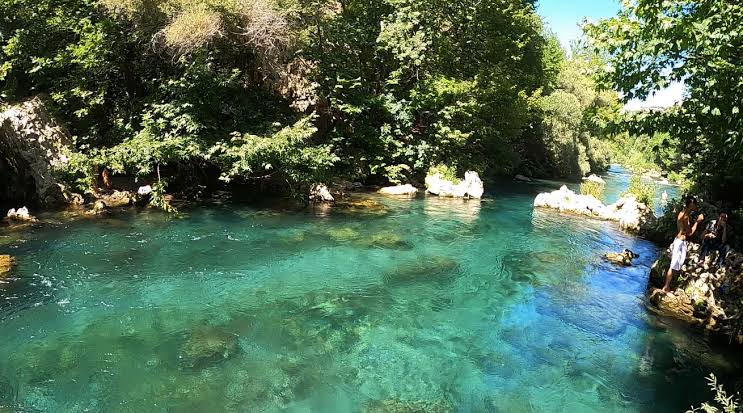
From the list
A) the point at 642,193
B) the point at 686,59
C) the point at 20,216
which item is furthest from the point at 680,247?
the point at 20,216

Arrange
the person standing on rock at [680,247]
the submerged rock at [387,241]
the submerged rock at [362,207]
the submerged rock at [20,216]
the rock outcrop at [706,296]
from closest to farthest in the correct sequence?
the rock outcrop at [706,296]
the person standing on rock at [680,247]
the submerged rock at [387,241]
the submerged rock at [20,216]
the submerged rock at [362,207]

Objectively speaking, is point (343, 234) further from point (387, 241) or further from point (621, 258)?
point (621, 258)

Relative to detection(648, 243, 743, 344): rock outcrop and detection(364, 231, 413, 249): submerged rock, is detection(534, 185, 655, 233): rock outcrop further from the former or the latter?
detection(364, 231, 413, 249): submerged rock

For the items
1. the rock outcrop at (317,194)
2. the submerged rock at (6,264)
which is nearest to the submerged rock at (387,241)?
the rock outcrop at (317,194)

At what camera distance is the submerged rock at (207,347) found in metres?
7.48

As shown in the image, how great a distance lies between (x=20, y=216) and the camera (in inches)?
585

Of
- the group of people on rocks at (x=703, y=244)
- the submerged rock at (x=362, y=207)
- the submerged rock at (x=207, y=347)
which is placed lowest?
the submerged rock at (x=207, y=347)

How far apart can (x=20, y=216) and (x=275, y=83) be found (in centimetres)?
1149

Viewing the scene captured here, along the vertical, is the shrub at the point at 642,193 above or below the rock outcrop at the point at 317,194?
above

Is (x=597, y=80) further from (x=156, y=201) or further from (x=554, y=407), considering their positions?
(x=156, y=201)

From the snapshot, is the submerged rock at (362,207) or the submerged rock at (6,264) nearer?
the submerged rock at (6,264)

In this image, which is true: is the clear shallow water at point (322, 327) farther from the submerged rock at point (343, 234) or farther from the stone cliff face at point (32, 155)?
the stone cliff face at point (32, 155)

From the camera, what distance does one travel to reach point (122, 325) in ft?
28.0

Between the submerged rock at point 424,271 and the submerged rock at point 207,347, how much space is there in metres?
4.39
